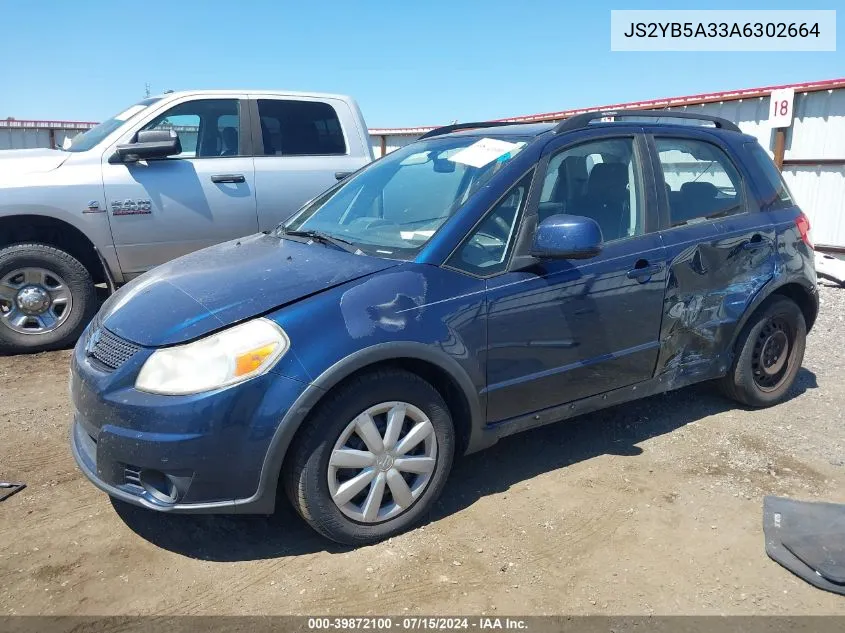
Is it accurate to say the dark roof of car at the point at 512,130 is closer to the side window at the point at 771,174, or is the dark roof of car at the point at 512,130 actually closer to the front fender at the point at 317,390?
the front fender at the point at 317,390

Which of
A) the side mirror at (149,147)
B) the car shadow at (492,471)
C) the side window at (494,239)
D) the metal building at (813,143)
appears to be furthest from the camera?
the metal building at (813,143)

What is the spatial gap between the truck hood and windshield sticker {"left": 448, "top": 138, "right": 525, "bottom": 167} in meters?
3.57

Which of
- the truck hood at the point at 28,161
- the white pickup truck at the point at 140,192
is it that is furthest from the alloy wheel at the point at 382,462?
the truck hood at the point at 28,161

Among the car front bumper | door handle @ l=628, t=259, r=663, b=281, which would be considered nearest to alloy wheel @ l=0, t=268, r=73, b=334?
the car front bumper

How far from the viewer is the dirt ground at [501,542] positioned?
2596 mm

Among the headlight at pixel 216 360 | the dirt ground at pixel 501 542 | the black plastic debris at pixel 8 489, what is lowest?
the dirt ground at pixel 501 542

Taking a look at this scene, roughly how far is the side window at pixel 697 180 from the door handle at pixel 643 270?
340 millimetres

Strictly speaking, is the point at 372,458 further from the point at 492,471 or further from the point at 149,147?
the point at 149,147

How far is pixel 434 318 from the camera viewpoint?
2.90 metres

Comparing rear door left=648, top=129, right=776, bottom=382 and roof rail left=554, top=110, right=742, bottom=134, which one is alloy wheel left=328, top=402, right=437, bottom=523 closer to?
rear door left=648, top=129, right=776, bottom=382

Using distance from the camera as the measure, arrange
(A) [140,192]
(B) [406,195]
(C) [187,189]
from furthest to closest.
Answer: (C) [187,189], (A) [140,192], (B) [406,195]

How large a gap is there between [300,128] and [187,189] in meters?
1.20

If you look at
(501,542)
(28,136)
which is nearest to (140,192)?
(501,542)

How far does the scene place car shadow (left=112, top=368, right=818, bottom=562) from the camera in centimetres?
295
